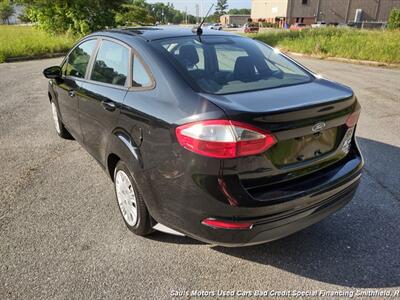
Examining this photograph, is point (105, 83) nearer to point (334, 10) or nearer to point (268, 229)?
point (268, 229)

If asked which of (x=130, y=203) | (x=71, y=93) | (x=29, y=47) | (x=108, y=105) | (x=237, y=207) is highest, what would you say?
(x=108, y=105)

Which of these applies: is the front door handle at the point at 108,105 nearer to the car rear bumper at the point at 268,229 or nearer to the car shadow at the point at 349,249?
the car rear bumper at the point at 268,229

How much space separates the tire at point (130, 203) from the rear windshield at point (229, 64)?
0.96m

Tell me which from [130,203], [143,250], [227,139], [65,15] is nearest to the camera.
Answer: [227,139]

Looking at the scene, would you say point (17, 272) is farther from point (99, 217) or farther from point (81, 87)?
point (81, 87)

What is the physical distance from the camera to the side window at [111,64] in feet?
9.89

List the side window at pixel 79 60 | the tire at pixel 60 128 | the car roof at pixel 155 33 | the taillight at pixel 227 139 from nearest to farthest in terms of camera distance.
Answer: the taillight at pixel 227 139
the car roof at pixel 155 33
the side window at pixel 79 60
the tire at pixel 60 128

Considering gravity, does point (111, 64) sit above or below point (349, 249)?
above

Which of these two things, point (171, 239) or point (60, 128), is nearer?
point (171, 239)

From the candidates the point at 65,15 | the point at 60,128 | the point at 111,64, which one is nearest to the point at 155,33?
the point at 111,64

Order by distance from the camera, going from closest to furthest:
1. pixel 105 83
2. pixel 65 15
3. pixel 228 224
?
pixel 228 224, pixel 105 83, pixel 65 15

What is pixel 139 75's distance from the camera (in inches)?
110

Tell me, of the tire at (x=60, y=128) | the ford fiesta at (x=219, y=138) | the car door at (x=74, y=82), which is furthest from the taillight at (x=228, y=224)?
the tire at (x=60, y=128)

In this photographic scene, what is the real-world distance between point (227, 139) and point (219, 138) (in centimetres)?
5
